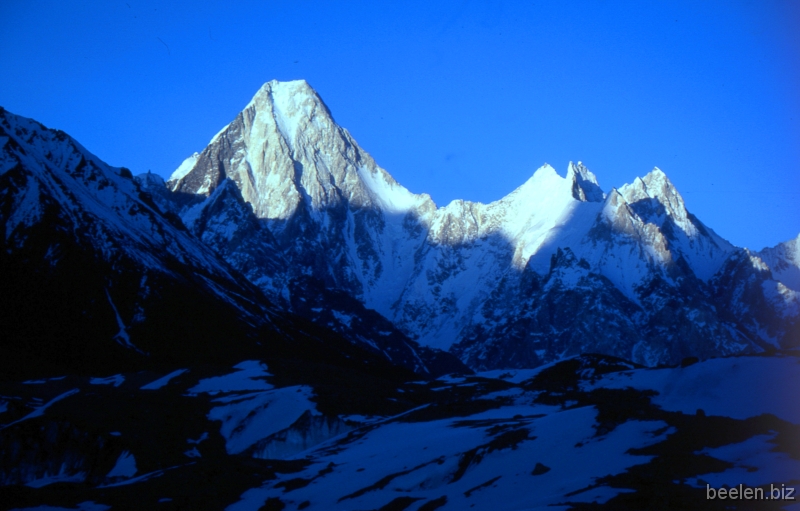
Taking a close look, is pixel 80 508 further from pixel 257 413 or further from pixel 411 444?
pixel 257 413

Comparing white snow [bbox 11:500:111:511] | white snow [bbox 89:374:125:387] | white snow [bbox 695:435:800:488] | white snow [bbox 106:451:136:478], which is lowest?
white snow [bbox 695:435:800:488]

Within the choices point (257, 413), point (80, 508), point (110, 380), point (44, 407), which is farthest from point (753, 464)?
point (110, 380)

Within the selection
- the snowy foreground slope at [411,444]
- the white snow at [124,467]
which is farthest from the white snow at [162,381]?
the white snow at [124,467]

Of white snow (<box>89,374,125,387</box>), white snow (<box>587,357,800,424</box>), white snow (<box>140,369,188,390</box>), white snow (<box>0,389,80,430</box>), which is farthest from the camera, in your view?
white snow (<box>89,374,125,387</box>)

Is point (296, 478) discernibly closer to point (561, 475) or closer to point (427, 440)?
point (427, 440)

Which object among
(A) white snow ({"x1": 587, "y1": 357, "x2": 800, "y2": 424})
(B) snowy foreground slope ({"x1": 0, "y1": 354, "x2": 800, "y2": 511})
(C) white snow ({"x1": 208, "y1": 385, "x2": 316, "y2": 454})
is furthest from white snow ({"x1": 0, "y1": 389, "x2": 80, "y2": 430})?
(A) white snow ({"x1": 587, "y1": 357, "x2": 800, "y2": 424})

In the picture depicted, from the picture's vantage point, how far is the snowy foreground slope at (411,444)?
7531 cm

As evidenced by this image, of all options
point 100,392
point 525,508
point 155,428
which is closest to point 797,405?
point 525,508

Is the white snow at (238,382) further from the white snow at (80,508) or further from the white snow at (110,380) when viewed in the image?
the white snow at (80,508)

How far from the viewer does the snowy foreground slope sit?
75312mm

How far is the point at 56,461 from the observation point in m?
119

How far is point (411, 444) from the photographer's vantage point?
101875 millimetres

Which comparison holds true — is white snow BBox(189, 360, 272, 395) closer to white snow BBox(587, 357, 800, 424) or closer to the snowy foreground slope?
the snowy foreground slope

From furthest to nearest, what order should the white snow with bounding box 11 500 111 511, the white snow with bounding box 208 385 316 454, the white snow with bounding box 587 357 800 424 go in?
the white snow with bounding box 208 385 316 454, the white snow with bounding box 587 357 800 424, the white snow with bounding box 11 500 111 511
